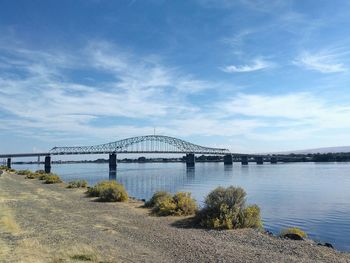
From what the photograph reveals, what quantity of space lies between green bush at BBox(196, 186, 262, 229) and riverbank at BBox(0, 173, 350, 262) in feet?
2.63

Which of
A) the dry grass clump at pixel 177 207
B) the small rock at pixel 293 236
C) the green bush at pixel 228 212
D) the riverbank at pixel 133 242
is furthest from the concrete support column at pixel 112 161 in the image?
the small rock at pixel 293 236

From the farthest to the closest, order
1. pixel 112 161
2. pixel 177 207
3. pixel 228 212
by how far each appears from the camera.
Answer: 1. pixel 112 161
2. pixel 177 207
3. pixel 228 212

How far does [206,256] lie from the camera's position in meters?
11.5

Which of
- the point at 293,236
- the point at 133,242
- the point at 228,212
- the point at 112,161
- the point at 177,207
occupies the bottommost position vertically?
the point at 293,236

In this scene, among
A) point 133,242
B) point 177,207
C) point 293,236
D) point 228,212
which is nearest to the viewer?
point 133,242

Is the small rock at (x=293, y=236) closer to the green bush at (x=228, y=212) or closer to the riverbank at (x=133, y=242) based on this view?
the riverbank at (x=133, y=242)

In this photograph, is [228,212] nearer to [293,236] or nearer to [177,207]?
[293,236]

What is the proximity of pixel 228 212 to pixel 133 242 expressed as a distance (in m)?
4.78

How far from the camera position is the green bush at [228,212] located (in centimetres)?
1623

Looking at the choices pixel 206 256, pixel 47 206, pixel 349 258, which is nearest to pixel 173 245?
pixel 206 256

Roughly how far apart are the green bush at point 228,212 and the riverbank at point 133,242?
0.80 meters

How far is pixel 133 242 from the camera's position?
13367 millimetres

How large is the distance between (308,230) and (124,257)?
13.6 m

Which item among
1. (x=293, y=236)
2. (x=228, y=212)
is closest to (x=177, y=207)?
(x=228, y=212)
